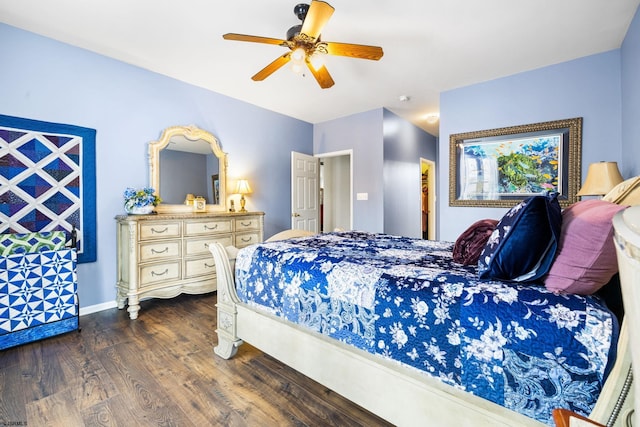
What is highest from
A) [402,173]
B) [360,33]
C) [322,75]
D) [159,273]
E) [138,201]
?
[360,33]

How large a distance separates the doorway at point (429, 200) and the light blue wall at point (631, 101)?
3.85 meters

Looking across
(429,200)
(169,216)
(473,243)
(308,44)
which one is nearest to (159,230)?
(169,216)

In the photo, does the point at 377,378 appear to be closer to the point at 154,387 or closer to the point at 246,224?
the point at 154,387

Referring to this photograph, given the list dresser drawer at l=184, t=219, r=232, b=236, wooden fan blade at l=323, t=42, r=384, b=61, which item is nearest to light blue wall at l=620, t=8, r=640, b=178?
wooden fan blade at l=323, t=42, r=384, b=61

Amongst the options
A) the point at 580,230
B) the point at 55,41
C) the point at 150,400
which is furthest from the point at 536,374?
the point at 55,41

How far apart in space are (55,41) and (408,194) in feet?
17.2

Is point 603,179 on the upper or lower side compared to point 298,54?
lower

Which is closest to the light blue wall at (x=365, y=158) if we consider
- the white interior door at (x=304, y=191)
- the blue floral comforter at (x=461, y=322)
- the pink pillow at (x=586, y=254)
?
the white interior door at (x=304, y=191)

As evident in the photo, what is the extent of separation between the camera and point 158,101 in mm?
3408

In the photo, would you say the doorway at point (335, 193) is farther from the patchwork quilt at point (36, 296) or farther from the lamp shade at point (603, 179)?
the patchwork quilt at point (36, 296)

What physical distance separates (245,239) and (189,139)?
1462mm

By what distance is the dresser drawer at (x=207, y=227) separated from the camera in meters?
3.22

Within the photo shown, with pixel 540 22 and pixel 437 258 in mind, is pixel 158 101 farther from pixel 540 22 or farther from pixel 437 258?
pixel 540 22

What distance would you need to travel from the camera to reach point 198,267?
3297 mm
